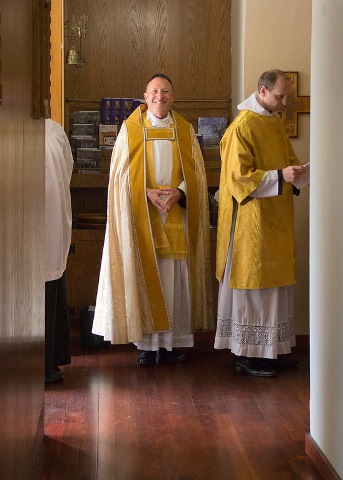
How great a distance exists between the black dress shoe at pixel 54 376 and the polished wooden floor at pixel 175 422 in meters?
0.06

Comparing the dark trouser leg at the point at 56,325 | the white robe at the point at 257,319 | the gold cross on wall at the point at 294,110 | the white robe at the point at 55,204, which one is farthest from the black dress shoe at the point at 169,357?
the gold cross on wall at the point at 294,110

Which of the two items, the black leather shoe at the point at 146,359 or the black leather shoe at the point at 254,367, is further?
the black leather shoe at the point at 146,359

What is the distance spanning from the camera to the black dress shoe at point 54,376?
6.04 meters

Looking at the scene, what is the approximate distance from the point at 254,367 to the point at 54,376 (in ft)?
4.23

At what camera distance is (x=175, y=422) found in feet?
16.8

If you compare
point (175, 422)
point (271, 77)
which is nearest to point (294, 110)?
point (271, 77)

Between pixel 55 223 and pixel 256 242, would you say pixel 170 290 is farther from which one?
pixel 55 223

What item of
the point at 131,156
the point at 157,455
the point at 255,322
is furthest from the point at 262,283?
the point at 157,455

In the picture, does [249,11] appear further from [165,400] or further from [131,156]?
[165,400]

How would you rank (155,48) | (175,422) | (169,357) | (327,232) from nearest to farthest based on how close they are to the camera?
(327,232), (175,422), (169,357), (155,48)

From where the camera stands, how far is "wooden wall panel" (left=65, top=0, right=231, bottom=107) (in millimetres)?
8070

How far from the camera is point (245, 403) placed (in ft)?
→ 18.3

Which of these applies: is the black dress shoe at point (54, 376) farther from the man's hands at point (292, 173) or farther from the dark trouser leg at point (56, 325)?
the man's hands at point (292, 173)

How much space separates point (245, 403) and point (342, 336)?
180 cm
